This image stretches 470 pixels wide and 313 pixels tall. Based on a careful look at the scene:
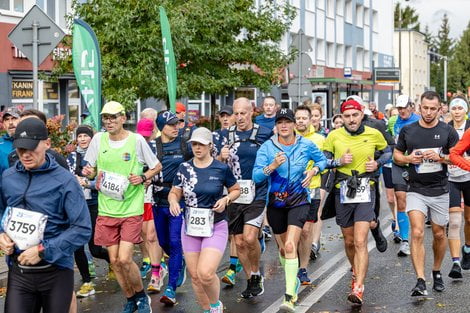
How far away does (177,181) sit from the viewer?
8.27 metres

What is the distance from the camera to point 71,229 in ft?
18.9

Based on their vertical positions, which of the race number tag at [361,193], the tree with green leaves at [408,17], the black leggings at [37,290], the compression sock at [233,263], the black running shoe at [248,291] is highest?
the tree with green leaves at [408,17]

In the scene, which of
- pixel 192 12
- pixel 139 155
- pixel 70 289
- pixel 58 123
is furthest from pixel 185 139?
pixel 192 12

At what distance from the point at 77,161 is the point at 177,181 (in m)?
2.52

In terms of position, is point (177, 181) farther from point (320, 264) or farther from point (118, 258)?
point (320, 264)

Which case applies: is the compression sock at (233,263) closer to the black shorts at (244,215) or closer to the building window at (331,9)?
the black shorts at (244,215)

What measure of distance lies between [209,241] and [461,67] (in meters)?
100

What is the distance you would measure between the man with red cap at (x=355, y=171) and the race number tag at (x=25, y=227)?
416cm

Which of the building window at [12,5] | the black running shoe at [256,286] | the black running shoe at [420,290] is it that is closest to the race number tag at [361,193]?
the black running shoe at [420,290]

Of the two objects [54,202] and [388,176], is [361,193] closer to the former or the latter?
[54,202]

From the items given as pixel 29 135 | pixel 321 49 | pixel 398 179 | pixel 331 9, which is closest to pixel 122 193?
pixel 29 135

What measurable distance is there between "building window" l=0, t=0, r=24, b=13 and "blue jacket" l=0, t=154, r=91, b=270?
19.5 m

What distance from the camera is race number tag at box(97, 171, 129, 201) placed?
334 inches

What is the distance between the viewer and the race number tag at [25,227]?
5.70 m
